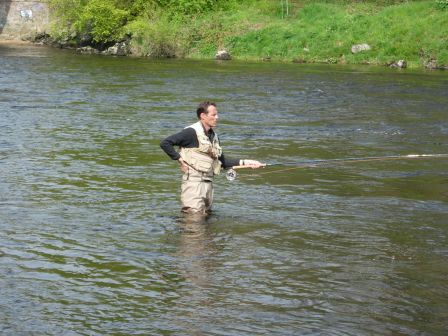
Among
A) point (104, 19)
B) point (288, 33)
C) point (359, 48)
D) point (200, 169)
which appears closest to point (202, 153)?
point (200, 169)

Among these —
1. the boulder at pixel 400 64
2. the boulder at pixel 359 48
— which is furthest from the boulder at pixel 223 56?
the boulder at pixel 400 64

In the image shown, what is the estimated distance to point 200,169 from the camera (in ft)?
32.2

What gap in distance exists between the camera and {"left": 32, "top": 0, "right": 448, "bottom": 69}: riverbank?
37562 mm

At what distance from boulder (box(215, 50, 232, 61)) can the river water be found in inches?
719

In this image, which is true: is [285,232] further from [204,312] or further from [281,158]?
[281,158]

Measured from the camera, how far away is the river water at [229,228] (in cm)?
693

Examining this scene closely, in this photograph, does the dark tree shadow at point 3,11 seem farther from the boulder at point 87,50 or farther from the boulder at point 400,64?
the boulder at point 400,64

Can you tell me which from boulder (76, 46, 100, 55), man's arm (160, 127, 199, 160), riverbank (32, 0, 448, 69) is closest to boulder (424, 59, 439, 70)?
riverbank (32, 0, 448, 69)

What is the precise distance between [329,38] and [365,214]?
2987 centimetres

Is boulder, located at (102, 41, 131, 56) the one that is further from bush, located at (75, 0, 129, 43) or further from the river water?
the river water

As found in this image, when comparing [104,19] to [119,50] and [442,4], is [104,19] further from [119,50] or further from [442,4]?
[442,4]

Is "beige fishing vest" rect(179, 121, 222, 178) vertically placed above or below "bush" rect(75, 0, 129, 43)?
below

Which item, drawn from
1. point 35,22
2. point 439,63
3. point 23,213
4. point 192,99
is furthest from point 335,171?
point 35,22

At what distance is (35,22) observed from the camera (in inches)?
2037
